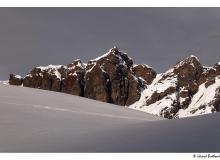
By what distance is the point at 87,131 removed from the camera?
37.1 ft

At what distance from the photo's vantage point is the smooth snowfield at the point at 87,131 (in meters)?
8.50

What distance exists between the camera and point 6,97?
14906 millimetres

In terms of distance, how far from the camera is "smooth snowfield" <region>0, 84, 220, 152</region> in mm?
8500

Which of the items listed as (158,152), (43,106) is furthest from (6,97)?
(158,152)

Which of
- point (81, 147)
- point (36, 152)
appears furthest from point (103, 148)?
point (36, 152)

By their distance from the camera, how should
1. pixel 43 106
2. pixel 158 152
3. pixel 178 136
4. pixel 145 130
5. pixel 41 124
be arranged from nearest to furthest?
pixel 158 152 < pixel 178 136 < pixel 145 130 < pixel 41 124 < pixel 43 106

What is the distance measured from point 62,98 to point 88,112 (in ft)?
8.34

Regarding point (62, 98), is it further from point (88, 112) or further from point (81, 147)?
point (81, 147)

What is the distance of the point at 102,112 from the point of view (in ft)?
50.0

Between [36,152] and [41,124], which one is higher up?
[41,124]

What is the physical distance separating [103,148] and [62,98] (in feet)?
27.2

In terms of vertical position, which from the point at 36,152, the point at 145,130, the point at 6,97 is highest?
the point at 6,97

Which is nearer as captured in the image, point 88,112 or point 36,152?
point 36,152
